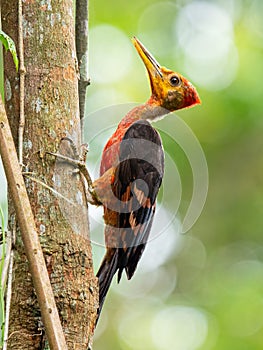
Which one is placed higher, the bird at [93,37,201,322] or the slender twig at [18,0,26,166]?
the slender twig at [18,0,26,166]

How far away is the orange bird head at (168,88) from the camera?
4008 mm

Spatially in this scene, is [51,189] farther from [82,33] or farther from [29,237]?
[82,33]

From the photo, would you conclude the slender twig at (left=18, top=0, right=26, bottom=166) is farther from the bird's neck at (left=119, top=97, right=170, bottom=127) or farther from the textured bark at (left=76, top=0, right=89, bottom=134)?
the bird's neck at (left=119, top=97, right=170, bottom=127)

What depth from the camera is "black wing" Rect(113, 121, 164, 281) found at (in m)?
3.20

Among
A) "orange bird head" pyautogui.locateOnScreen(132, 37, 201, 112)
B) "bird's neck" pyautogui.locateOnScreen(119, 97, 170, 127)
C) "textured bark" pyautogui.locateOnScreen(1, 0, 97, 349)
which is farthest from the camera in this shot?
"orange bird head" pyautogui.locateOnScreen(132, 37, 201, 112)

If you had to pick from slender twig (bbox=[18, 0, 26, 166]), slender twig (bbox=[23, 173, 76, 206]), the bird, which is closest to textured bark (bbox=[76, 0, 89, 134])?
slender twig (bbox=[18, 0, 26, 166])

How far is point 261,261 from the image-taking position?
7184mm

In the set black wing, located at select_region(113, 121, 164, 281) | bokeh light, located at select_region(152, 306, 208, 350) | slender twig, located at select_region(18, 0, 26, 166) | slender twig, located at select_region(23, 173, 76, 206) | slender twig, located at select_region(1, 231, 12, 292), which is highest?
slender twig, located at select_region(18, 0, 26, 166)

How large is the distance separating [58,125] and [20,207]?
0.58 m

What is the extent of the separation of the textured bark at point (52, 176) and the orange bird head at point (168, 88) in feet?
5.45

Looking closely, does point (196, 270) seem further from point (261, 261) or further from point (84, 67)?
point (84, 67)

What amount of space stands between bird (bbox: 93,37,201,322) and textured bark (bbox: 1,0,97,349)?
86cm

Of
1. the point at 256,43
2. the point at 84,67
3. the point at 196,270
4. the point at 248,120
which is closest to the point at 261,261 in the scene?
the point at 196,270

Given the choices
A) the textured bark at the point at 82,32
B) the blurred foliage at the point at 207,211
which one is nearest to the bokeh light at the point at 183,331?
the blurred foliage at the point at 207,211
